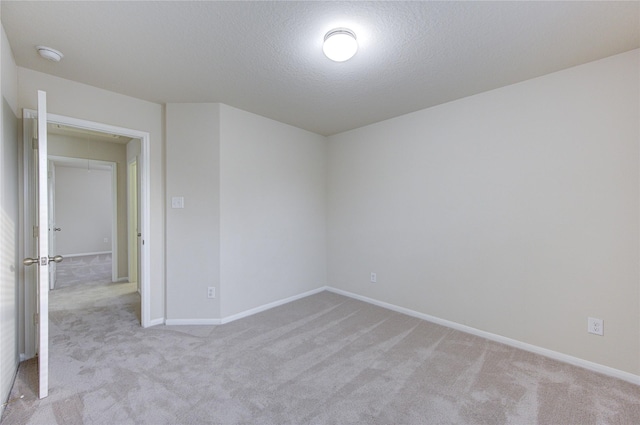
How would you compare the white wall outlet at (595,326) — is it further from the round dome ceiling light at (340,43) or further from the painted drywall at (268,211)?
the painted drywall at (268,211)

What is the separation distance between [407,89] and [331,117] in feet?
3.41

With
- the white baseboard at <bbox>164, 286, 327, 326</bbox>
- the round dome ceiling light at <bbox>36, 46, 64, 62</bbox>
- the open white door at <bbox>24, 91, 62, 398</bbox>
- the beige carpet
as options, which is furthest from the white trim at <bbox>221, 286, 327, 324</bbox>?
the round dome ceiling light at <bbox>36, 46, 64, 62</bbox>

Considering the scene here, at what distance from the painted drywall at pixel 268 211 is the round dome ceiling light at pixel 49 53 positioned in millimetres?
1301

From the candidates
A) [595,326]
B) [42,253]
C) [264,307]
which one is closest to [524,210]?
[595,326]

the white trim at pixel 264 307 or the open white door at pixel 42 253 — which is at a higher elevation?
the open white door at pixel 42 253

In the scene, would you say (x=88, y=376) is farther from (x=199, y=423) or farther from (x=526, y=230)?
(x=526, y=230)

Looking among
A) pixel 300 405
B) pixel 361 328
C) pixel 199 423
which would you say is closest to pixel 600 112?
pixel 361 328

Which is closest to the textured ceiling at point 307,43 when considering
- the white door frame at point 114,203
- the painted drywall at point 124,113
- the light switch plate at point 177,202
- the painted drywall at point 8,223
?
the painted drywall at point 124,113

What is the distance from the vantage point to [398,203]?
3.39 metres

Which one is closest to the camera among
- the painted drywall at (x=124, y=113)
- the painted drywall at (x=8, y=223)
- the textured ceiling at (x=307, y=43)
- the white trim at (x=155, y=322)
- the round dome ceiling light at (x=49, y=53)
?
the textured ceiling at (x=307, y=43)

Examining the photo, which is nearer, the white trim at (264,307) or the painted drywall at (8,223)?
the painted drywall at (8,223)

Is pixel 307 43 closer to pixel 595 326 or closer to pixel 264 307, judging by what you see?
pixel 264 307

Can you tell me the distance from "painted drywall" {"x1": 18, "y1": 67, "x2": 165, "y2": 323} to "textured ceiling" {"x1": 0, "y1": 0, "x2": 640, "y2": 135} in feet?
0.41

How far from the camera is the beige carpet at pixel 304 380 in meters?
1.68
